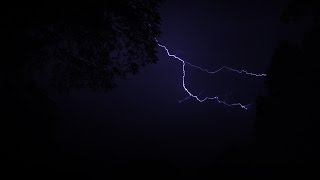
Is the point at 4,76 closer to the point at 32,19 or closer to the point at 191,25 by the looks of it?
the point at 32,19

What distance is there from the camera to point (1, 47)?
6109 millimetres

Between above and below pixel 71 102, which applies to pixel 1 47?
below

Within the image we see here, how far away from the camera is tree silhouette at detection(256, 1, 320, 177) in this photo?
6609mm

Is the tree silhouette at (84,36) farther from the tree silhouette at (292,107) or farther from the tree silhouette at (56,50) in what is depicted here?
the tree silhouette at (292,107)

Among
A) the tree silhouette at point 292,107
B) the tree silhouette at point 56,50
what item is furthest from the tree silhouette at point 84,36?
the tree silhouette at point 292,107

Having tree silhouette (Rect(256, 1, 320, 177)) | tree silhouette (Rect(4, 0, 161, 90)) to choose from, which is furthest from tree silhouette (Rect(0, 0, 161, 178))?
tree silhouette (Rect(256, 1, 320, 177))

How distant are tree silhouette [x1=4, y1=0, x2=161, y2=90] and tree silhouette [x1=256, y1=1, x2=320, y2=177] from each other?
3.08 m

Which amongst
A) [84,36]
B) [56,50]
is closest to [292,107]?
[84,36]

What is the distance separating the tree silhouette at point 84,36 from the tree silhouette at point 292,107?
10.1ft

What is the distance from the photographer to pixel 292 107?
7.31 meters

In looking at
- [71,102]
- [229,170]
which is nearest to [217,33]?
[71,102]

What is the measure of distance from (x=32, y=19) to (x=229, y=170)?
19.3 feet

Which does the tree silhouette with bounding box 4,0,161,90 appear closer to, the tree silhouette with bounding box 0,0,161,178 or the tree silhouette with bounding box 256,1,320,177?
the tree silhouette with bounding box 0,0,161,178

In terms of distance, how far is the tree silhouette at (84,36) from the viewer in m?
6.27
